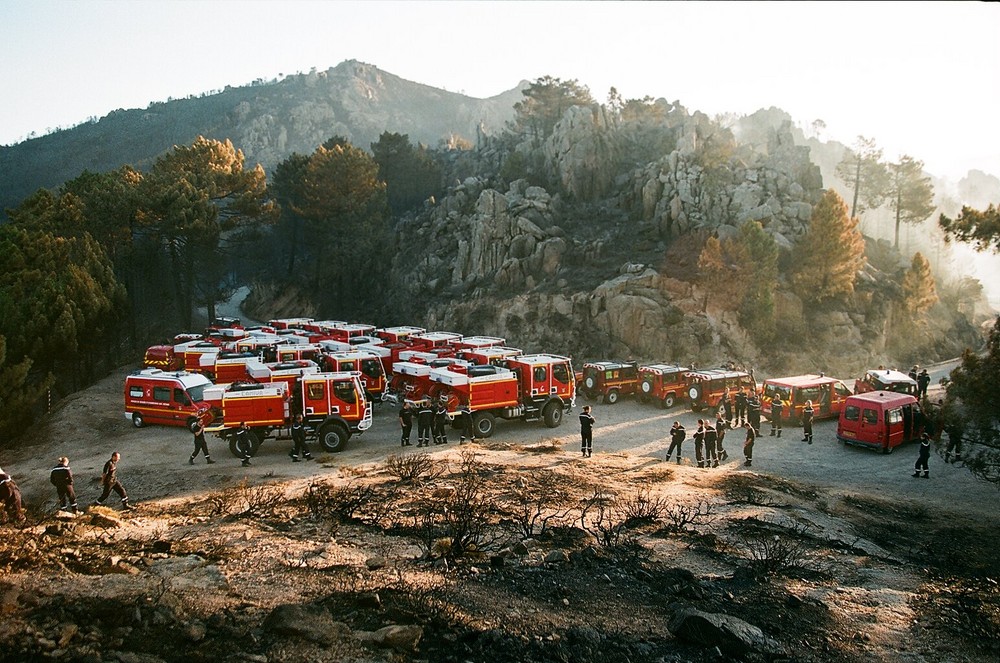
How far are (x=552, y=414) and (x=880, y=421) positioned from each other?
11.3m

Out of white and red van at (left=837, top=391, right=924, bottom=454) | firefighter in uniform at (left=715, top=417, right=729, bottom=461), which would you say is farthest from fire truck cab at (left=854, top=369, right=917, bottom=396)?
firefighter in uniform at (left=715, top=417, right=729, bottom=461)

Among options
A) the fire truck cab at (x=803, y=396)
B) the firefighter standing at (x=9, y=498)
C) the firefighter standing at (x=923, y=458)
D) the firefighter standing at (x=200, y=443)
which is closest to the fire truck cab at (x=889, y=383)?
the fire truck cab at (x=803, y=396)

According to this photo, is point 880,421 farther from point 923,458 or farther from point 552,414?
point 552,414

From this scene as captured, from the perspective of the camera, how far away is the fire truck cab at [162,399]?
23.1 m

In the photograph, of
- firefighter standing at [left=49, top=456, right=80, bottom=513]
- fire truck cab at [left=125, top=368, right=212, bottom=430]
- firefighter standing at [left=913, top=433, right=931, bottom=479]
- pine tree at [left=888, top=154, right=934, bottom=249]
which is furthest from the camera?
pine tree at [left=888, top=154, right=934, bottom=249]

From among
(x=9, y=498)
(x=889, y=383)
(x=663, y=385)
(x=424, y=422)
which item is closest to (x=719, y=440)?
(x=663, y=385)

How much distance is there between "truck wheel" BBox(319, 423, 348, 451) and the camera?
1961 centimetres

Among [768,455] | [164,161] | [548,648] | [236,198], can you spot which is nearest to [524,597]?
[548,648]

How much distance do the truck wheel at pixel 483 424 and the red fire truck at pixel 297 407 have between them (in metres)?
3.96

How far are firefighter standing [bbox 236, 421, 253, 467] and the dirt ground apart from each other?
1.16 metres

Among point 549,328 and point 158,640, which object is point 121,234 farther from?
point 158,640

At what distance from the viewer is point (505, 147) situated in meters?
72.1

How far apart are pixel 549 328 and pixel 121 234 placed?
101ft

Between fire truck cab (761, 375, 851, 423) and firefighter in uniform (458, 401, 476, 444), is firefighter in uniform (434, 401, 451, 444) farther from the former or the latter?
fire truck cab (761, 375, 851, 423)
